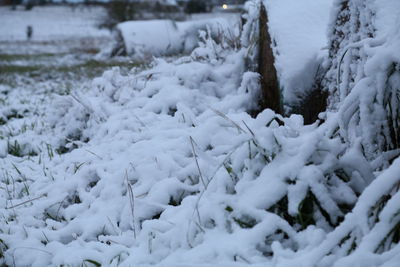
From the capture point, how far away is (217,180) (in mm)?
1692

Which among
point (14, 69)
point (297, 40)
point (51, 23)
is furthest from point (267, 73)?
point (51, 23)

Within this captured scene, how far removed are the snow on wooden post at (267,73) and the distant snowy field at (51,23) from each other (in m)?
23.1

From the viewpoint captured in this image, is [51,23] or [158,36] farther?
[51,23]

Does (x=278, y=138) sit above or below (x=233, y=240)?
above

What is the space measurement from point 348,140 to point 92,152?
1.62m

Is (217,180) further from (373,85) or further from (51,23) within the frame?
(51,23)

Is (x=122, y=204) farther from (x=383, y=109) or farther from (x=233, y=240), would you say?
(x=383, y=109)

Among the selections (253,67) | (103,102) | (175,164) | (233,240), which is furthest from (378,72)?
(103,102)

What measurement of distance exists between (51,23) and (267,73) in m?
31.6

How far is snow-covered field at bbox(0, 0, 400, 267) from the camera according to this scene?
4.30 ft

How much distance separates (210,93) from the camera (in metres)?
3.15

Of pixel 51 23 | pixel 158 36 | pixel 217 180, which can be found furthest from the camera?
pixel 51 23

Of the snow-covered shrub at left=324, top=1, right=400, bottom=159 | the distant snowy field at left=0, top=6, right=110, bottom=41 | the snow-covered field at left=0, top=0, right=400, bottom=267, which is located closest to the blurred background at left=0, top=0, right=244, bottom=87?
the distant snowy field at left=0, top=6, right=110, bottom=41

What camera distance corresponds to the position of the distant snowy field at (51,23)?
25781 mm
